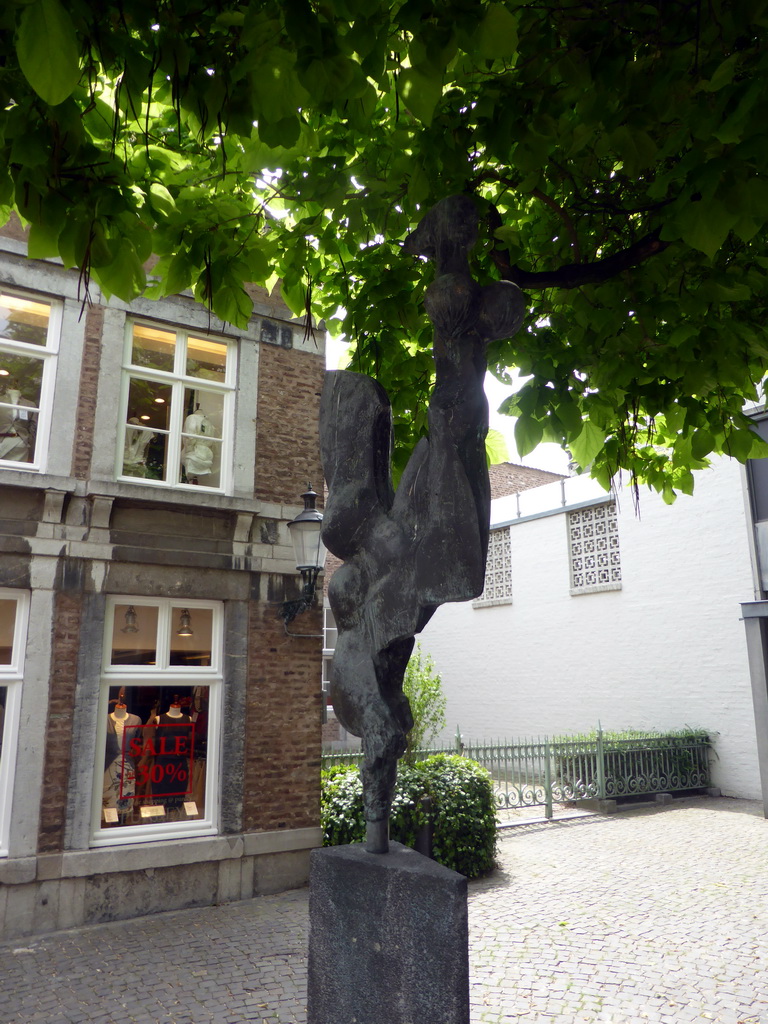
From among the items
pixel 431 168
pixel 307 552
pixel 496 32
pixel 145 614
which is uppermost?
pixel 431 168

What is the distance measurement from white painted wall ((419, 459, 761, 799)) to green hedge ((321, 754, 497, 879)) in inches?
321

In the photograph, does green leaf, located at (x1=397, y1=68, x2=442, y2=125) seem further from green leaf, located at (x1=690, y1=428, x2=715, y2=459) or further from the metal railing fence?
the metal railing fence

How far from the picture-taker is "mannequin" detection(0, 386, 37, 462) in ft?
27.6

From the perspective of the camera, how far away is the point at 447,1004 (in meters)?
2.45

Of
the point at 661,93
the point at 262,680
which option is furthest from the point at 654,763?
the point at 661,93

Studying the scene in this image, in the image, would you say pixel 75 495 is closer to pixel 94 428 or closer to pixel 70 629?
pixel 94 428

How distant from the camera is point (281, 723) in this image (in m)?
9.26

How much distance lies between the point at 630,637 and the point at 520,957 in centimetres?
1211

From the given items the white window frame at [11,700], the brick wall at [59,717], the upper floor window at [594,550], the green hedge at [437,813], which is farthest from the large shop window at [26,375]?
the upper floor window at [594,550]

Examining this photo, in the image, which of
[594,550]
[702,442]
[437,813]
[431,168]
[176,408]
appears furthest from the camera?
[594,550]

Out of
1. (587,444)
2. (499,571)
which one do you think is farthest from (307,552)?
(499,571)

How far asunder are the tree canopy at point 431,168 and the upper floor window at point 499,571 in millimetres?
16296

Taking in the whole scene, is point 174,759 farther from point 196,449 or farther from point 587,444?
point 587,444

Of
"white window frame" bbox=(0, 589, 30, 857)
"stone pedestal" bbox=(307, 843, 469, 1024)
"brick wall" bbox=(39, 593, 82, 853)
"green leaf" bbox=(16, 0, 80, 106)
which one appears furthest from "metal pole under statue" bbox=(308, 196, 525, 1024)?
"white window frame" bbox=(0, 589, 30, 857)
